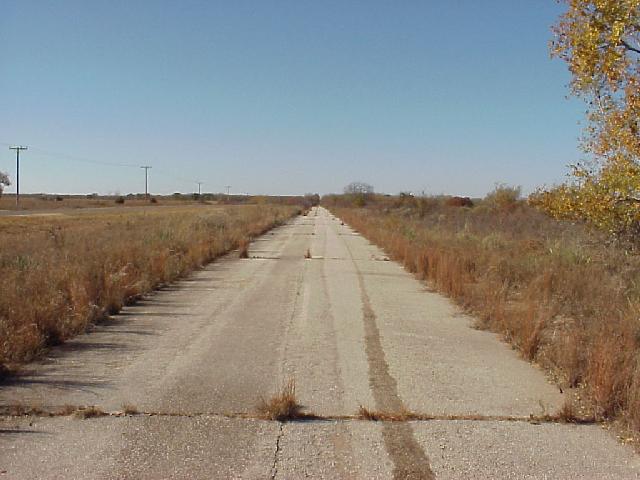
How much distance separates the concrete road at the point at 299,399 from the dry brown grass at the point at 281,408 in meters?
0.14

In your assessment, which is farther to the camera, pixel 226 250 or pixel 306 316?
pixel 226 250

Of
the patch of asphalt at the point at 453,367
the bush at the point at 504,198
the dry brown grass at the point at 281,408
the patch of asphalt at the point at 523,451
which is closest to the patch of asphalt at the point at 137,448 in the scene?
the dry brown grass at the point at 281,408

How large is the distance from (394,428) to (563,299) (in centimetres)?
676

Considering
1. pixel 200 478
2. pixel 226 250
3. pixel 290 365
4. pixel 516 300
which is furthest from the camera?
pixel 226 250

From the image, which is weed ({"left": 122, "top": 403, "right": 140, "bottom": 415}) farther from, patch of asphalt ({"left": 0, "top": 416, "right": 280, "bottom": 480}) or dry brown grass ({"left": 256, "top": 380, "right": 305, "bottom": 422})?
dry brown grass ({"left": 256, "top": 380, "right": 305, "bottom": 422})

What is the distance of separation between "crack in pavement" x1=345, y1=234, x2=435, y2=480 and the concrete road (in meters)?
0.02

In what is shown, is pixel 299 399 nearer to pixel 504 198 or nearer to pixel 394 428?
pixel 394 428

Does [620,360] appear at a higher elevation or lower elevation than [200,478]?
higher

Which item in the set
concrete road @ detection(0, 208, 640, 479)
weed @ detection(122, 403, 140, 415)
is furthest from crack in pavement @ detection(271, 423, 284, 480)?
weed @ detection(122, 403, 140, 415)

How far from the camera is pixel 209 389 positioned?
6.21 meters

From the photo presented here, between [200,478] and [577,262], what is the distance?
13.1m

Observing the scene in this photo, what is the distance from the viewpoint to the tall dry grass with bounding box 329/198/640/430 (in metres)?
6.01

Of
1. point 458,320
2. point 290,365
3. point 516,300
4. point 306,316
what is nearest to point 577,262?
point 516,300

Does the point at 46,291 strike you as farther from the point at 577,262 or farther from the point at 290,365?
the point at 577,262
